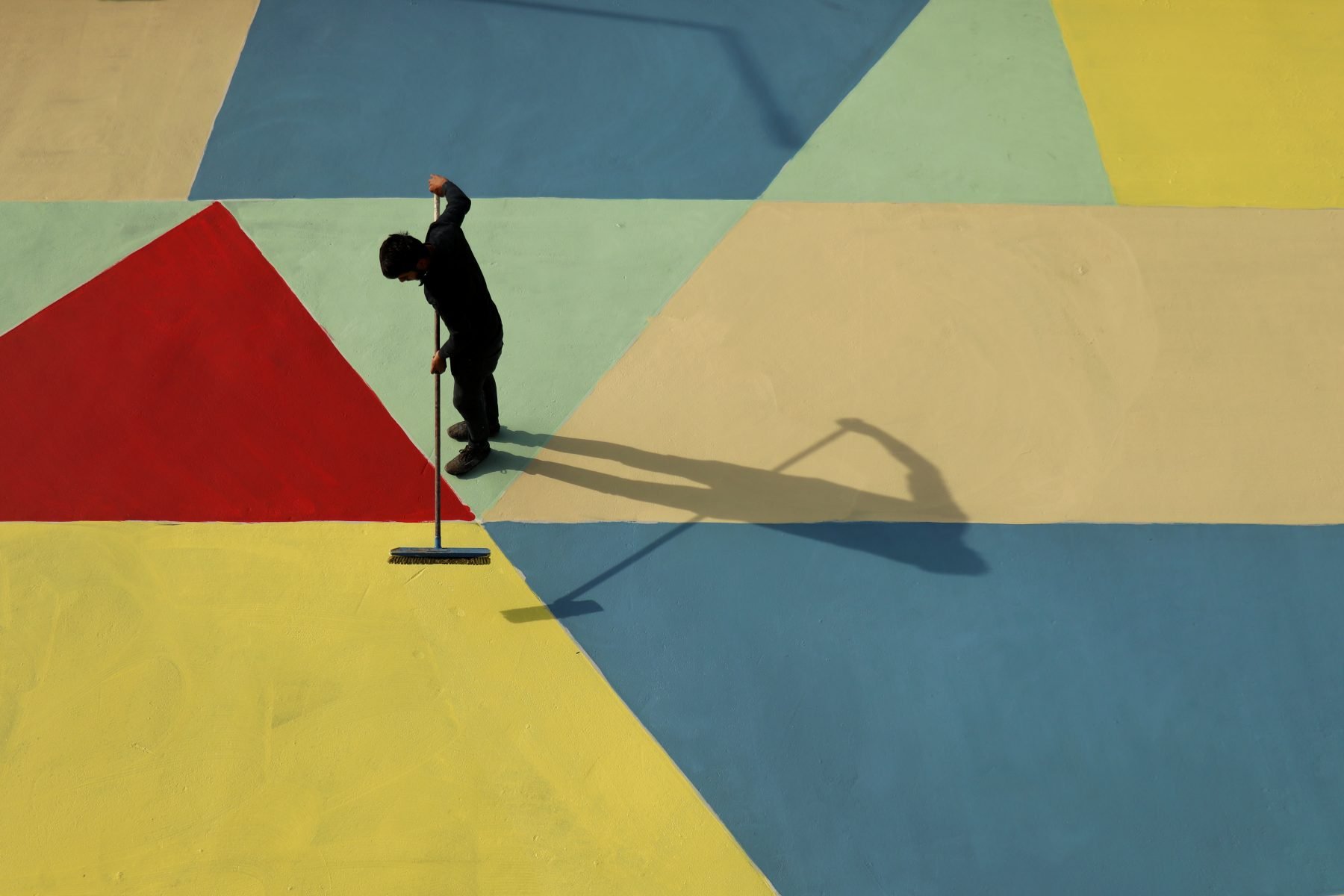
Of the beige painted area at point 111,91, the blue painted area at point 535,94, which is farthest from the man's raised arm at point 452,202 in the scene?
the beige painted area at point 111,91

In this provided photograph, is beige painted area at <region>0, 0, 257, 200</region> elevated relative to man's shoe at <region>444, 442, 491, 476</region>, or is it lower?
elevated

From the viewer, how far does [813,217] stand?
5.44 meters

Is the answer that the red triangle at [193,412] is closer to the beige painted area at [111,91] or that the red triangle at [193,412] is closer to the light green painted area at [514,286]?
the light green painted area at [514,286]

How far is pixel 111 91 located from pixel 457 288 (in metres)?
3.60

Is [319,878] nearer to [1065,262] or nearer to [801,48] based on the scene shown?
[1065,262]

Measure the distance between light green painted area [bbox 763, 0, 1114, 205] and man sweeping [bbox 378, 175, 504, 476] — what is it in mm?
2150

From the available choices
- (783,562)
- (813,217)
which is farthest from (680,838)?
(813,217)

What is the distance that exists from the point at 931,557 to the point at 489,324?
2332 mm

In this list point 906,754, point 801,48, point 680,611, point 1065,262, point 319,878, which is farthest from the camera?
point 801,48

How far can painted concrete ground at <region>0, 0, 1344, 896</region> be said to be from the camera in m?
3.90

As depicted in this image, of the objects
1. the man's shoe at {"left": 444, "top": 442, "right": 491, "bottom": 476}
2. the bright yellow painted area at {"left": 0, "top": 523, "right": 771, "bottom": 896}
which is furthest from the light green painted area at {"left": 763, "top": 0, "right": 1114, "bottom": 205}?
the bright yellow painted area at {"left": 0, "top": 523, "right": 771, "bottom": 896}

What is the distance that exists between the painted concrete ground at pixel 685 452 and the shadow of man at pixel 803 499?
0.03 m

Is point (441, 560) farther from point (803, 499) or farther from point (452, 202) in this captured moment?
point (803, 499)

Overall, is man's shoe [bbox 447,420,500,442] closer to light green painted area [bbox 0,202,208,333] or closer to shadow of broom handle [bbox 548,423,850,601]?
shadow of broom handle [bbox 548,423,850,601]
